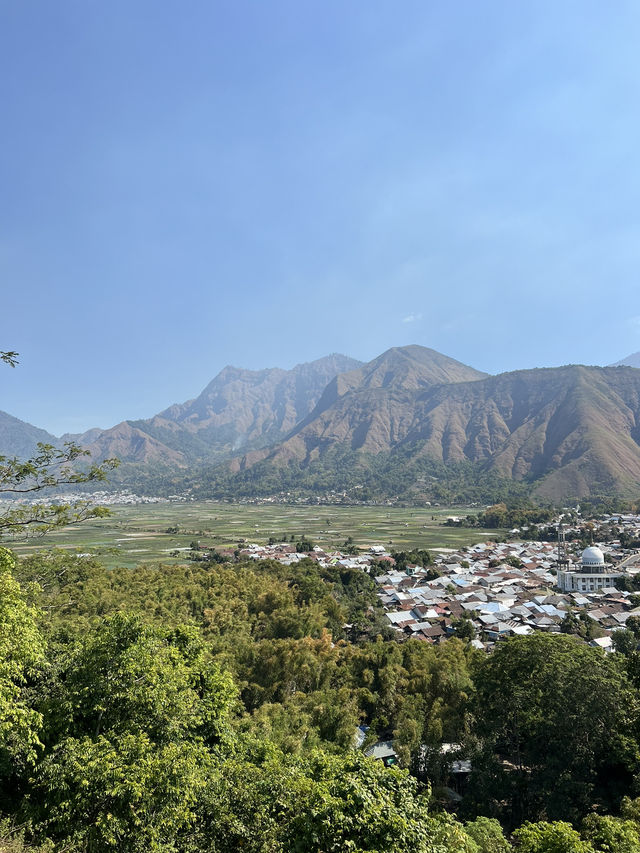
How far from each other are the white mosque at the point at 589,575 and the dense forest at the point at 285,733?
30.0 metres

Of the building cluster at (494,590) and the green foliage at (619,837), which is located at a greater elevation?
the green foliage at (619,837)

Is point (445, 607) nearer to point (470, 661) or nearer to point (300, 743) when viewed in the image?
point (470, 661)

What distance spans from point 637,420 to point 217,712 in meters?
216

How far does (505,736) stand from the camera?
1830 centimetres

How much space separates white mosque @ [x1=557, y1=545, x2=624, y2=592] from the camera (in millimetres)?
50156

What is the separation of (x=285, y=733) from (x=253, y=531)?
82016 mm

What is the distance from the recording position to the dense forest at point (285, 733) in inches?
330

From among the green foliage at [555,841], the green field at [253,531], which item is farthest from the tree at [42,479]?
the green field at [253,531]

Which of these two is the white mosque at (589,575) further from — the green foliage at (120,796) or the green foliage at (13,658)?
the green foliage at (13,658)

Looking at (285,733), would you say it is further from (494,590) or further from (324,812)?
(494,590)

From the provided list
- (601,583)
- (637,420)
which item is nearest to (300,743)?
(601,583)

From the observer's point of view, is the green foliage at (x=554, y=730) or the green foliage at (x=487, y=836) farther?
the green foliage at (x=554, y=730)

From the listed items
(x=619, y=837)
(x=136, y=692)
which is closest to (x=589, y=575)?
(x=619, y=837)

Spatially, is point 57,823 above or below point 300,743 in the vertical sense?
above
